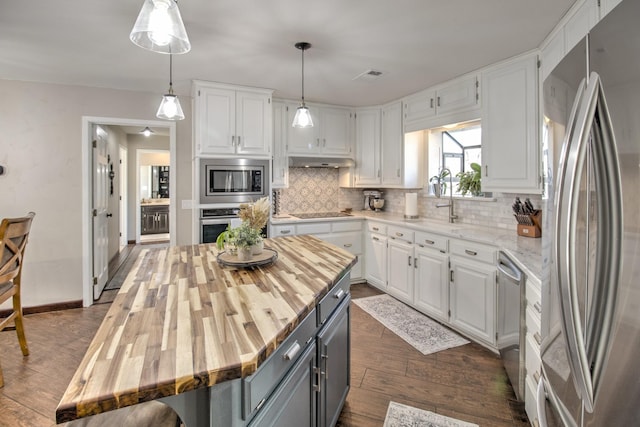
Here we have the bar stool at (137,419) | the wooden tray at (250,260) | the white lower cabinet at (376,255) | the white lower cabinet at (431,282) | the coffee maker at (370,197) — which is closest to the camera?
the bar stool at (137,419)

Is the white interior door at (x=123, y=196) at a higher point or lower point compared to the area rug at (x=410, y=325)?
higher

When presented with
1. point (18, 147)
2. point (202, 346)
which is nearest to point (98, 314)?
point (18, 147)

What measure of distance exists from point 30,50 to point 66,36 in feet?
1.85

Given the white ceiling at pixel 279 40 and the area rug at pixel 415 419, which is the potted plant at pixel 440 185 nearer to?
the white ceiling at pixel 279 40

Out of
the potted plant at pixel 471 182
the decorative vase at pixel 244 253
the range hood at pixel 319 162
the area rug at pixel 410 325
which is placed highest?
the range hood at pixel 319 162

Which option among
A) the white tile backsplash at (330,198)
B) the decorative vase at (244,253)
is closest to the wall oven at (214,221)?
the white tile backsplash at (330,198)

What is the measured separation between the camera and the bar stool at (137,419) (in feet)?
3.51

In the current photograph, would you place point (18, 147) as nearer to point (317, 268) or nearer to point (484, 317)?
point (317, 268)

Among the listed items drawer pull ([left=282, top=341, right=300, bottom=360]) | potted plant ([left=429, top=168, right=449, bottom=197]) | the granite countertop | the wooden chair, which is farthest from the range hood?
drawer pull ([left=282, top=341, right=300, bottom=360])

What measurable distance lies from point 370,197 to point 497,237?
241 cm

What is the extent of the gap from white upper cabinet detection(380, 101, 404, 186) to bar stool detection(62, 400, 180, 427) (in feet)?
11.7

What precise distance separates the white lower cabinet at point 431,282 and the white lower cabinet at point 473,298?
8 cm

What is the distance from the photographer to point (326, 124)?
4500mm

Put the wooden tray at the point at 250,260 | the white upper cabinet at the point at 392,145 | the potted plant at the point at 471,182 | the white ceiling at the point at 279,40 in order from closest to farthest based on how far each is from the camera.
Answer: the wooden tray at the point at 250,260
the white ceiling at the point at 279,40
the potted plant at the point at 471,182
the white upper cabinet at the point at 392,145
